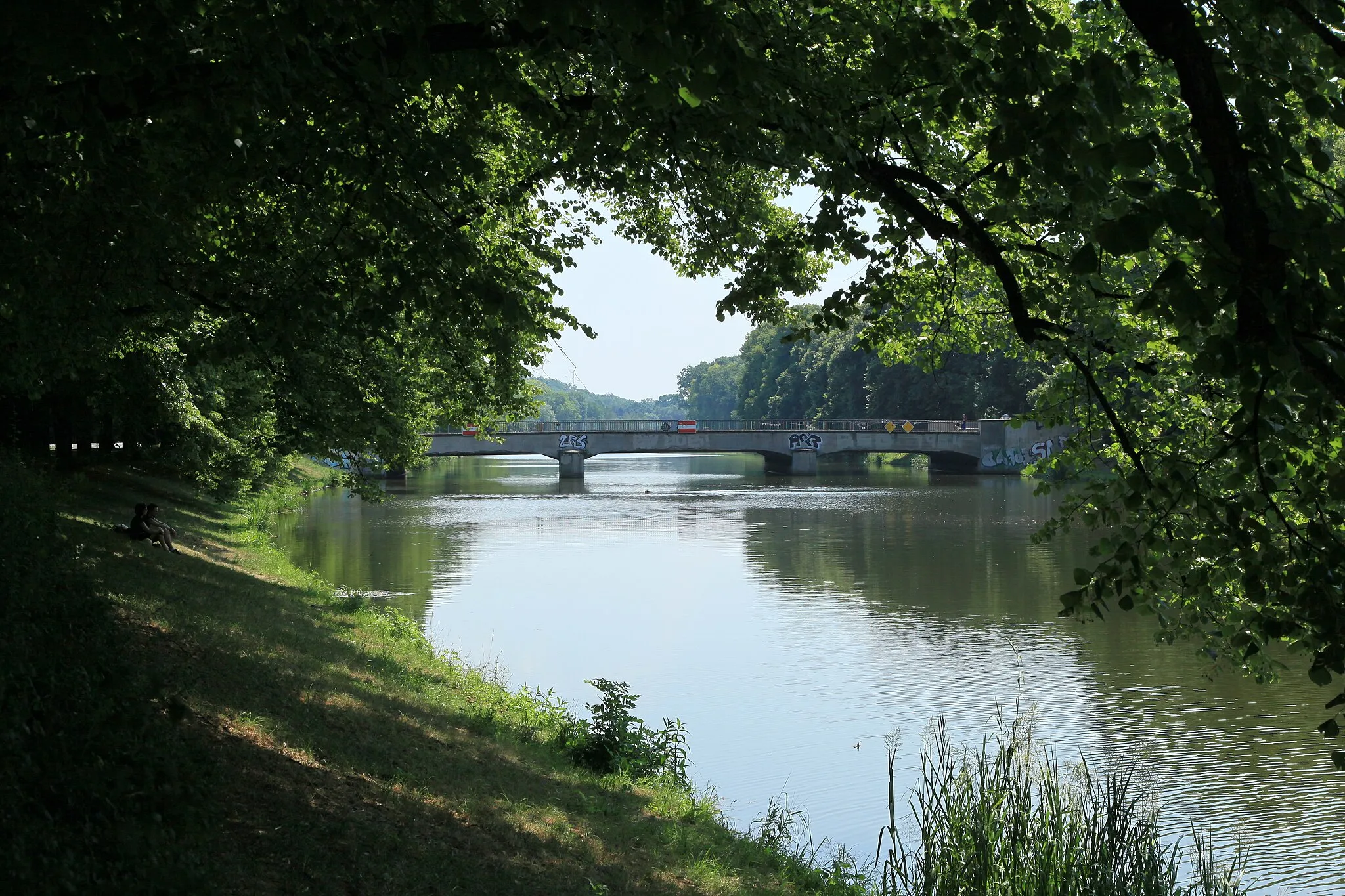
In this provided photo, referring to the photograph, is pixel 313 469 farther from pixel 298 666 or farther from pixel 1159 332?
pixel 1159 332

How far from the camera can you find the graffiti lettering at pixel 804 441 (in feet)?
246

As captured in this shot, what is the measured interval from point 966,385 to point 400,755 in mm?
78246

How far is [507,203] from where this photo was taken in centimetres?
903

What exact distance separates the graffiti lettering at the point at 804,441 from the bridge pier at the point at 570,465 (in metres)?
13.6

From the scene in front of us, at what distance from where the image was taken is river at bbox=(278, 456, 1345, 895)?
12289mm

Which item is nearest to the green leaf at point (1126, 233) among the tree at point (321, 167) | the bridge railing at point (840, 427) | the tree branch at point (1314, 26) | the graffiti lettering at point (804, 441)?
the tree branch at point (1314, 26)

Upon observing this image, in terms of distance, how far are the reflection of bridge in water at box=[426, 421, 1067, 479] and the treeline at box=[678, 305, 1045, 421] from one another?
3.39 meters

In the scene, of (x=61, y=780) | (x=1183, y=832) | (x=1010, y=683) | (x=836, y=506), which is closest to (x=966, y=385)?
(x=836, y=506)

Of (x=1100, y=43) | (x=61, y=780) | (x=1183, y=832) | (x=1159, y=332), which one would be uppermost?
(x=1100, y=43)

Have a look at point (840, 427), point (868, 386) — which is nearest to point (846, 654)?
point (840, 427)

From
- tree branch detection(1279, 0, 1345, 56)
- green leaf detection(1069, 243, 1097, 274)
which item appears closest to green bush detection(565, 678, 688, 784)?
green leaf detection(1069, 243, 1097, 274)

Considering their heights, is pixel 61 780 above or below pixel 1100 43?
below

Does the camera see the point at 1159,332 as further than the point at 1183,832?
No

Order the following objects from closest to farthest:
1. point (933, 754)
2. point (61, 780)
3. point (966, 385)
A: 1. point (61, 780)
2. point (933, 754)
3. point (966, 385)
